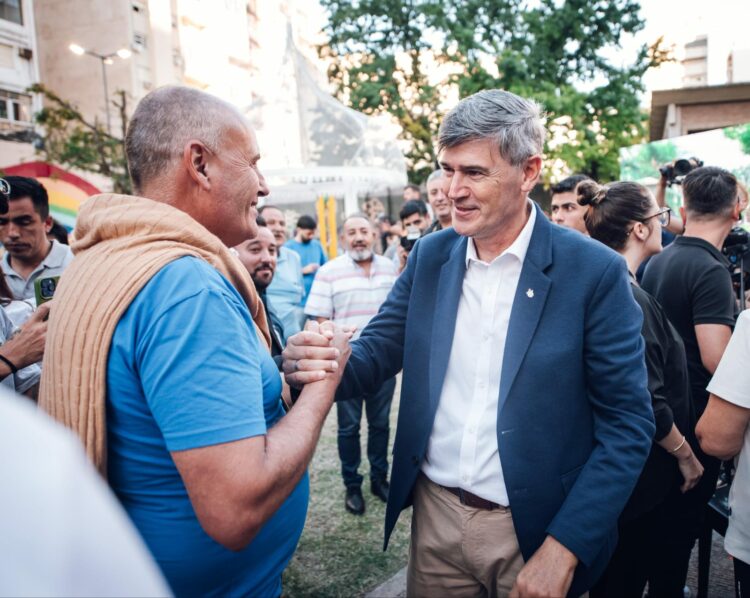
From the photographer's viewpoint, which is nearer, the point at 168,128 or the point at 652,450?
the point at 168,128

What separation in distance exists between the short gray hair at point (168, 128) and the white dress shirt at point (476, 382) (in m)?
1.00

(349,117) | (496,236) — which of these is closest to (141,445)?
(496,236)

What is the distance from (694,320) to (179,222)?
2.61 metres

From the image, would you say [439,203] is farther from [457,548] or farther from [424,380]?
[457,548]

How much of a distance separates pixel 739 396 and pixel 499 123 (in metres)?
1.25

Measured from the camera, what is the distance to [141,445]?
3.97 ft

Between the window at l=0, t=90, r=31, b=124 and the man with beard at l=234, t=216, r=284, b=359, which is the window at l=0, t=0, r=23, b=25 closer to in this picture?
the window at l=0, t=90, r=31, b=124

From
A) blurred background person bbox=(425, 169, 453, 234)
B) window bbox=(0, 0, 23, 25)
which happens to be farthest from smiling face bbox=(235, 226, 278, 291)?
window bbox=(0, 0, 23, 25)

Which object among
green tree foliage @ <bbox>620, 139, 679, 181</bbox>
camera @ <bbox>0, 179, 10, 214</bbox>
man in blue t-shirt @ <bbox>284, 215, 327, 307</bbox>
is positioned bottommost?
man in blue t-shirt @ <bbox>284, 215, 327, 307</bbox>

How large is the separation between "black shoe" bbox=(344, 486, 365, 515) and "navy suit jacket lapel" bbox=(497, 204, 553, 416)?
287 cm

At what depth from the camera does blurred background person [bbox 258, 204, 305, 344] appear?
5688mm

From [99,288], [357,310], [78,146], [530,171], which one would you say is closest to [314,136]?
[78,146]

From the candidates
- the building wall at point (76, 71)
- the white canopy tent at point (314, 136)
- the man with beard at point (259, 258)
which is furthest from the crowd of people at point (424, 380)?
the building wall at point (76, 71)

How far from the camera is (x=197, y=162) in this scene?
4.54 feet
